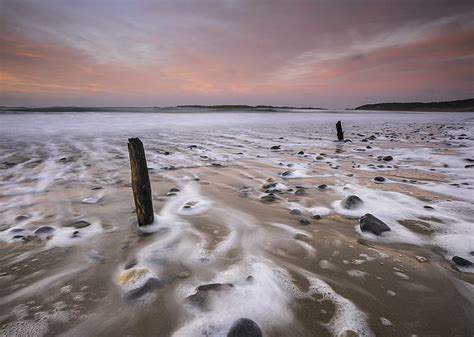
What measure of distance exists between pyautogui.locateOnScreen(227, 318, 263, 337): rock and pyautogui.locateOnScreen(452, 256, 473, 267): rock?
5.48ft

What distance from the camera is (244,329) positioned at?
1372 millimetres

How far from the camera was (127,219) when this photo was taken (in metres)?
2.98

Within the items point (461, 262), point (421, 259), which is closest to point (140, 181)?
point (421, 259)

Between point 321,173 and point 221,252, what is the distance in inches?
130

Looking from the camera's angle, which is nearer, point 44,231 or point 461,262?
point 461,262

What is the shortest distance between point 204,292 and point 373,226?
5.80ft

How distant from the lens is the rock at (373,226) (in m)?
2.58

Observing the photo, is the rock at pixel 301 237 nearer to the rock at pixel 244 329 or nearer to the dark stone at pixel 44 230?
the rock at pixel 244 329

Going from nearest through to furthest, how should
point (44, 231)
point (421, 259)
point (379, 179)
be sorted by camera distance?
point (421, 259) → point (44, 231) → point (379, 179)

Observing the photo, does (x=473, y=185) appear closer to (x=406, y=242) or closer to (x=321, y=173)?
(x=321, y=173)

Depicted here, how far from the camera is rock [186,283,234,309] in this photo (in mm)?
1662

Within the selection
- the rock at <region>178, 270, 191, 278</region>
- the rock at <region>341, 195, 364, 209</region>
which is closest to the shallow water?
the rock at <region>178, 270, 191, 278</region>

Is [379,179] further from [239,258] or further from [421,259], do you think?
[239,258]

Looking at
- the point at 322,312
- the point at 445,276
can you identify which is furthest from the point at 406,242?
the point at 322,312
